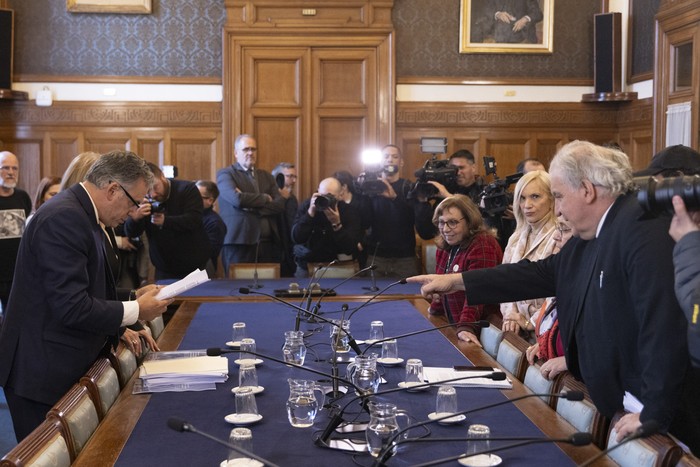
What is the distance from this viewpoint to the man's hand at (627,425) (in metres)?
2.27

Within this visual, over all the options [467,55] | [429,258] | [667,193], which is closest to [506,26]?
[467,55]

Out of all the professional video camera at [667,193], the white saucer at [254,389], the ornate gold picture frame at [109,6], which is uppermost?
the ornate gold picture frame at [109,6]

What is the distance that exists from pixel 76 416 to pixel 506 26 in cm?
785

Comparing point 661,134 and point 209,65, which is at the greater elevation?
point 209,65

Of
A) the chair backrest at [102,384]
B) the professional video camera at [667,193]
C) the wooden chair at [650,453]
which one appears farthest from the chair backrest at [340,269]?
the professional video camera at [667,193]

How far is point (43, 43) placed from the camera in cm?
920

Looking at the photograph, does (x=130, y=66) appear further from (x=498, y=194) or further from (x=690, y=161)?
(x=690, y=161)

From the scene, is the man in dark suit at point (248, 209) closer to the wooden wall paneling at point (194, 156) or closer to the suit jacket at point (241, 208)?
the suit jacket at point (241, 208)

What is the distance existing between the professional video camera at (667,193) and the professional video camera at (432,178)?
4.31 m

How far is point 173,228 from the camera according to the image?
19.9 feet

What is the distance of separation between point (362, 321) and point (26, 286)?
190 cm

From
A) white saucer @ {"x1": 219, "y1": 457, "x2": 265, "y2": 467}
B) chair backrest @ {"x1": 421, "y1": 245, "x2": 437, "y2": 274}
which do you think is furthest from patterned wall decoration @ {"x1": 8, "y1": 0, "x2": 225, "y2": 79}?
white saucer @ {"x1": 219, "y1": 457, "x2": 265, "y2": 467}

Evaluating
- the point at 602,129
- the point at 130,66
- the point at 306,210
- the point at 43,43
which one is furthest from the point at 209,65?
the point at 602,129

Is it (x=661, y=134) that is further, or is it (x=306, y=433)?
(x=661, y=134)
